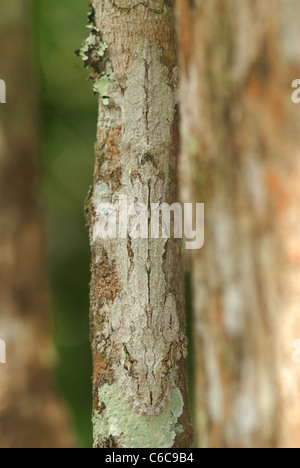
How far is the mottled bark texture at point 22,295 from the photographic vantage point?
1128 mm

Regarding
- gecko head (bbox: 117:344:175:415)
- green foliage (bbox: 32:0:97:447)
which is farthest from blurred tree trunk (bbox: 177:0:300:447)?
green foliage (bbox: 32:0:97:447)

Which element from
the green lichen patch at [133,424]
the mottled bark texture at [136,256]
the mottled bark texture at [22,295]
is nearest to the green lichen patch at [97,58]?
the mottled bark texture at [136,256]

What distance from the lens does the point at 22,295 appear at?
116 centimetres

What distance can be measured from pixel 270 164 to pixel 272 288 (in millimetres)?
153

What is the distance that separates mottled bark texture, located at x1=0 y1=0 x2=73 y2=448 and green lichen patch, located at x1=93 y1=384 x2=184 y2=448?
0.29ft

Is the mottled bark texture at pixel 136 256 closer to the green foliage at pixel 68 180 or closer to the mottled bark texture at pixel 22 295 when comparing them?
the mottled bark texture at pixel 22 295

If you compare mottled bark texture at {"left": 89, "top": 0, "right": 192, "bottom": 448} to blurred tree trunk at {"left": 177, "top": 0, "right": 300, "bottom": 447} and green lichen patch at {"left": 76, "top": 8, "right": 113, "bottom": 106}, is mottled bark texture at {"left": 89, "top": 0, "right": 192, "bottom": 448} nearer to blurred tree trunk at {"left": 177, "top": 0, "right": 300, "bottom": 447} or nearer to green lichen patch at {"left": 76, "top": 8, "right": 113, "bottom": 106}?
green lichen patch at {"left": 76, "top": 8, "right": 113, "bottom": 106}

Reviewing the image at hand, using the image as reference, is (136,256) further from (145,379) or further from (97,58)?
(97,58)

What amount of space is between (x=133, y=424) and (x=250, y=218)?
64 centimetres

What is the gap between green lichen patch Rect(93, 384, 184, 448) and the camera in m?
1.16

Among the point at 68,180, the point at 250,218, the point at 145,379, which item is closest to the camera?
the point at 250,218

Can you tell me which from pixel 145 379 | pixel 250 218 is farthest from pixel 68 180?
pixel 250 218
